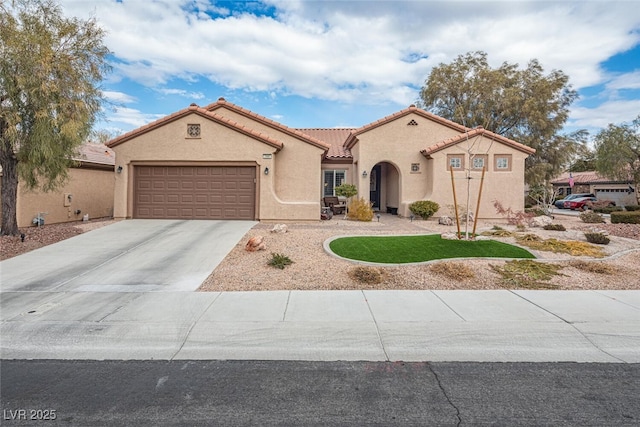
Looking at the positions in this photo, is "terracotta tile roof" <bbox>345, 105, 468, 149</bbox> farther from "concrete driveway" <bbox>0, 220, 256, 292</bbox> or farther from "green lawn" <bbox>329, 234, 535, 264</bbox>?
"concrete driveway" <bbox>0, 220, 256, 292</bbox>

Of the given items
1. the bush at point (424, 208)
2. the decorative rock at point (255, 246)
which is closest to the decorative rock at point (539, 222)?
the bush at point (424, 208)

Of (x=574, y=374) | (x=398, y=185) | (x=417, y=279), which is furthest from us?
(x=398, y=185)

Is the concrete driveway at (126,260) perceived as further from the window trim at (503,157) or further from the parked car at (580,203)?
the parked car at (580,203)

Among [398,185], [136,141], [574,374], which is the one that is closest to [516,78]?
[398,185]

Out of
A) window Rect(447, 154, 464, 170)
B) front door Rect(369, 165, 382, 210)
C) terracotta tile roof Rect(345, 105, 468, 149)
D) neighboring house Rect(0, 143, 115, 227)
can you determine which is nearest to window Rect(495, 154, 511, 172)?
window Rect(447, 154, 464, 170)

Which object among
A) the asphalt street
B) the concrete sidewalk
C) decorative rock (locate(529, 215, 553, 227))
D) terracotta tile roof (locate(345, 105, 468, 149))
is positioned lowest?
the asphalt street

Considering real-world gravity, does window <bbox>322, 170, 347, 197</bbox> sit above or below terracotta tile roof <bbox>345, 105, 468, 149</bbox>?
below

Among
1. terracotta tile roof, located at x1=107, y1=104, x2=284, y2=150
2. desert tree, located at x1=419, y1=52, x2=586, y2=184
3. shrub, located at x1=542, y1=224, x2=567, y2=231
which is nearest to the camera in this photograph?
shrub, located at x1=542, y1=224, x2=567, y2=231

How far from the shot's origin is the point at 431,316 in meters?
5.52

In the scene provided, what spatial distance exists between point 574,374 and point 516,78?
1125 inches

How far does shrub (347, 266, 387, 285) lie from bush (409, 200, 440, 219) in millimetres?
9093

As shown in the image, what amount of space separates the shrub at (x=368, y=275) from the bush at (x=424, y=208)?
358 inches

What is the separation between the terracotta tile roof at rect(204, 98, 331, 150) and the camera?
15.5 metres

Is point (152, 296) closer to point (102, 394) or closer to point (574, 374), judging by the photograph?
point (102, 394)
